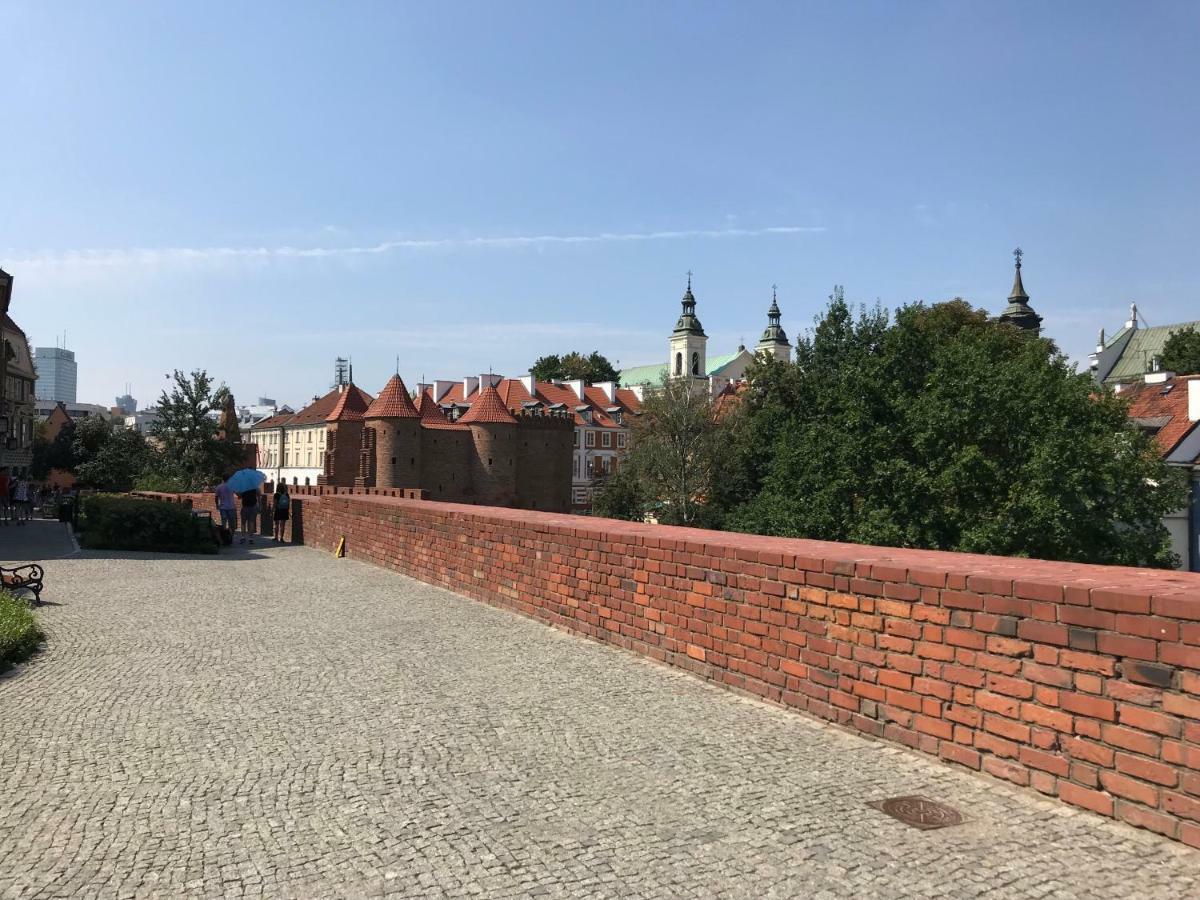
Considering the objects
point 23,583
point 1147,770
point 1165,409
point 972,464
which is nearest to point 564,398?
point 1165,409

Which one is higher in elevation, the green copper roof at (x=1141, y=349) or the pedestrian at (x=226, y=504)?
the green copper roof at (x=1141, y=349)

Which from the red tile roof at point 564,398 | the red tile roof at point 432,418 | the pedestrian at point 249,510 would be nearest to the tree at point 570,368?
the red tile roof at point 564,398

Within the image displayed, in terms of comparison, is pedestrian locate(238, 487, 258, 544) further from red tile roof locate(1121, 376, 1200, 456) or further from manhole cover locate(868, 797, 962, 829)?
red tile roof locate(1121, 376, 1200, 456)

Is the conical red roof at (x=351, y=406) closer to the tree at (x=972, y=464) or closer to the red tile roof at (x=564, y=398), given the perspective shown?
the red tile roof at (x=564, y=398)

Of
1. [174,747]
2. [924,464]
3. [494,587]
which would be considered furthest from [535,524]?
[924,464]

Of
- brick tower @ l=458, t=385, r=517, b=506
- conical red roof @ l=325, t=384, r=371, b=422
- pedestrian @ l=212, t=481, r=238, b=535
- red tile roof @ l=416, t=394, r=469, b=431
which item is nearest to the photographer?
pedestrian @ l=212, t=481, r=238, b=535

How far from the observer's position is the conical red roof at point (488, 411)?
62.6m

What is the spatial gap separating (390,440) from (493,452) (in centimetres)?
895

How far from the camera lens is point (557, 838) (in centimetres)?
400

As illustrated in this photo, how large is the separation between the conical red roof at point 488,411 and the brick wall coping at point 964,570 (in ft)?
179

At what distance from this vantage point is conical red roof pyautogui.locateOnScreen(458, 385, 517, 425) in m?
62.6

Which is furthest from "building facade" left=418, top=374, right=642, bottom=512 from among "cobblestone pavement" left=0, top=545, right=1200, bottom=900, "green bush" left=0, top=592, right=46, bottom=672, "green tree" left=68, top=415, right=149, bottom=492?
"cobblestone pavement" left=0, top=545, right=1200, bottom=900

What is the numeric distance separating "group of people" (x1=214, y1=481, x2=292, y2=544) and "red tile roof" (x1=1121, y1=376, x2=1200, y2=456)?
103 ft

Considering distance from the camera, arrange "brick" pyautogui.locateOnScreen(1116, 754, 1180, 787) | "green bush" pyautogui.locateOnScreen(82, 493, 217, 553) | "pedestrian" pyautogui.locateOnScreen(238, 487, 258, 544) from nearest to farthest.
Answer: "brick" pyautogui.locateOnScreen(1116, 754, 1180, 787)
"green bush" pyautogui.locateOnScreen(82, 493, 217, 553)
"pedestrian" pyautogui.locateOnScreen(238, 487, 258, 544)
